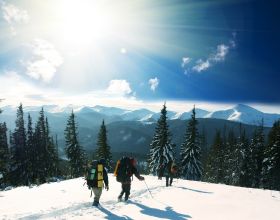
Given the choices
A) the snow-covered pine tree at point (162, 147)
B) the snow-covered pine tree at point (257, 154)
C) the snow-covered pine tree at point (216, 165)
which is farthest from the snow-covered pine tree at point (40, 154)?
the snow-covered pine tree at point (257, 154)

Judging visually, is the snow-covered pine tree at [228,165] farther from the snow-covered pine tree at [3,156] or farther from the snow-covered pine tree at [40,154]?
the snow-covered pine tree at [3,156]

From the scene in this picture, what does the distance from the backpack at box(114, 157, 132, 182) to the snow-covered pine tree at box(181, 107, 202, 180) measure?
3860 cm

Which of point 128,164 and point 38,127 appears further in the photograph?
point 38,127

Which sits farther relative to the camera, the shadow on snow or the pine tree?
the pine tree

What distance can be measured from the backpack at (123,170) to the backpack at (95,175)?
1.38 meters

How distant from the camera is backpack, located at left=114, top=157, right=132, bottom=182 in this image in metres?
14.3

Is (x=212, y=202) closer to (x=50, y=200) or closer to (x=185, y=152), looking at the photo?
(x=50, y=200)

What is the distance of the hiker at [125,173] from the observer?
47.0 feet

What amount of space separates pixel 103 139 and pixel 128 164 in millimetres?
43130

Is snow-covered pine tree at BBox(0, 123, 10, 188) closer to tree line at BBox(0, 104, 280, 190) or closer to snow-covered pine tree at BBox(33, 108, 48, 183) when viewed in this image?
tree line at BBox(0, 104, 280, 190)

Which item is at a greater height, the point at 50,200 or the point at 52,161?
the point at 50,200

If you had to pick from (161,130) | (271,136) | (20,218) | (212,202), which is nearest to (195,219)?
(212,202)

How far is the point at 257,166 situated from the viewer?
56062 millimetres

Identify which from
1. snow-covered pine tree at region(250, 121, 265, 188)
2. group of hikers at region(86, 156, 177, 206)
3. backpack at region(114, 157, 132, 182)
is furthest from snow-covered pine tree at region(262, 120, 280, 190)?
backpack at region(114, 157, 132, 182)
